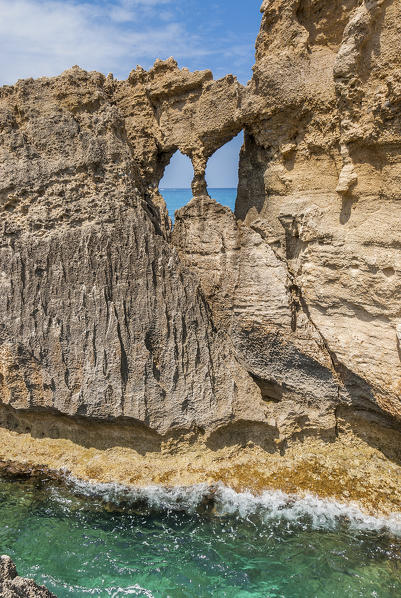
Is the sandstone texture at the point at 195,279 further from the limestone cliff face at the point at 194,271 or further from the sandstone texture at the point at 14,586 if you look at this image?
the sandstone texture at the point at 14,586

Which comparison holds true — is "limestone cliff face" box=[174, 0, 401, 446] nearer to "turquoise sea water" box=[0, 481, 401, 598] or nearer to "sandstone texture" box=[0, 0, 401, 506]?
"sandstone texture" box=[0, 0, 401, 506]

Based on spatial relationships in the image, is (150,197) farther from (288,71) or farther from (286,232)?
(288,71)

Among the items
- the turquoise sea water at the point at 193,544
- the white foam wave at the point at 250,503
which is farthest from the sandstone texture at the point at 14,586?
the white foam wave at the point at 250,503

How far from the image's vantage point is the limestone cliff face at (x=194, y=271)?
699 centimetres

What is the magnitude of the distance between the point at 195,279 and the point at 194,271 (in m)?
0.31

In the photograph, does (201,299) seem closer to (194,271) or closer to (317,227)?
(194,271)

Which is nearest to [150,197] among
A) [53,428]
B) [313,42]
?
[313,42]

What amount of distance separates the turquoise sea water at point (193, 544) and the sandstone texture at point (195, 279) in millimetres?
997

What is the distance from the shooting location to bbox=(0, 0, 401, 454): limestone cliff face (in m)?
6.99

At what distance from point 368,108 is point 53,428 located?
790 centimetres

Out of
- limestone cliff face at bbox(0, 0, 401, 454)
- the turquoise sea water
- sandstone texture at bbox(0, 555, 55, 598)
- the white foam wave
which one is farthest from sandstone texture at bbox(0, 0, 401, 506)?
sandstone texture at bbox(0, 555, 55, 598)

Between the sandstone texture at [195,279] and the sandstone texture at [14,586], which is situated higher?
the sandstone texture at [195,279]

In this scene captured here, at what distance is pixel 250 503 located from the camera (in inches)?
265

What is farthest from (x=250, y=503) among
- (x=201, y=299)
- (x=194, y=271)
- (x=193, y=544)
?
(x=194, y=271)
